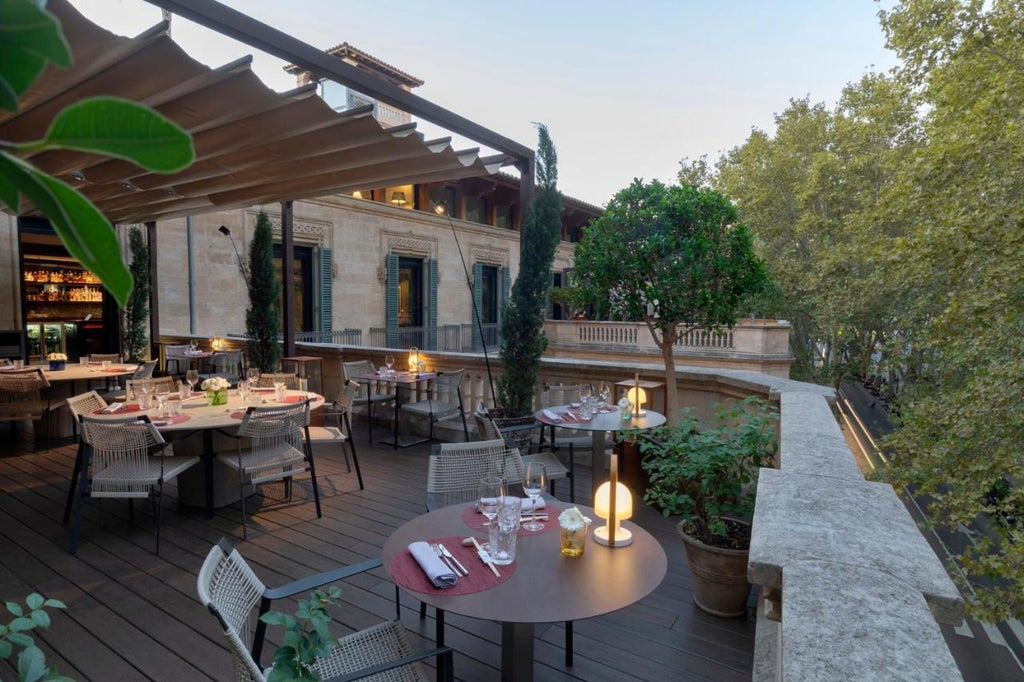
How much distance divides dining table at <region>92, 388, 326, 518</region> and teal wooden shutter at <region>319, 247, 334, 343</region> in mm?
8348

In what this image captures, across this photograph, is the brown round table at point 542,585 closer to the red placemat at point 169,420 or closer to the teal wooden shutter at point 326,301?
the red placemat at point 169,420

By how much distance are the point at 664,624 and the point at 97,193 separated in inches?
271

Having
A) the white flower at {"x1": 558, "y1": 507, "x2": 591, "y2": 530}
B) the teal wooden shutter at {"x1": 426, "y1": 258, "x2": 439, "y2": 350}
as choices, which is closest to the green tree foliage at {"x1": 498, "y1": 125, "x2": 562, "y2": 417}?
the white flower at {"x1": 558, "y1": 507, "x2": 591, "y2": 530}

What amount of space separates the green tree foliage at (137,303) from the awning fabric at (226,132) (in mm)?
3256

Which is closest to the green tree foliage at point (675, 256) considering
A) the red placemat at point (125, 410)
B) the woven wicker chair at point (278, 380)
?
the woven wicker chair at point (278, 380)

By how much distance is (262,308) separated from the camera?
7492 millimetres

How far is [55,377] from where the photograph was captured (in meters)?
5.65

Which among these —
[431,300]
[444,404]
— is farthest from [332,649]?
Result: [431,300]

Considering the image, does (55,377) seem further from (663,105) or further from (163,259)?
(663,105)

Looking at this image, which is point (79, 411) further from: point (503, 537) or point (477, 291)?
point (477, 291)

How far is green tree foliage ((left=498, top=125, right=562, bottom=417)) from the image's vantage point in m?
5.03

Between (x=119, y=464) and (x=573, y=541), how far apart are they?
3.20 metres

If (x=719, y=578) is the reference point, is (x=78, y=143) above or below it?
above

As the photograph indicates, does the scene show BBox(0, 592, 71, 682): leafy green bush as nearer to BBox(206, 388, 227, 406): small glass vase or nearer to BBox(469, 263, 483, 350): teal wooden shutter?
BBox(206, 388, 227, 406): small glass vase
